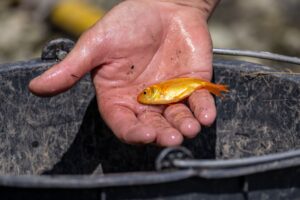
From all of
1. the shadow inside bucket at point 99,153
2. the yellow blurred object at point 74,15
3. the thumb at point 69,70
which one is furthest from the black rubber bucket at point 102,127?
the yellow blurred object at point 74,15

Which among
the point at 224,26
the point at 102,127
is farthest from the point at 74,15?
the point at 102,127

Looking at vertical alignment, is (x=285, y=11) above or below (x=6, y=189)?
below

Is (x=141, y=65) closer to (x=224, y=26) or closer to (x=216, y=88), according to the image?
(x=216, y=88)

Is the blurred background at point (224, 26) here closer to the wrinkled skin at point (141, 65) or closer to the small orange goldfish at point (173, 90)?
the wrinkled skin at point (141, 65)

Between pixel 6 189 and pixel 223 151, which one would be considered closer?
pixel 6 189

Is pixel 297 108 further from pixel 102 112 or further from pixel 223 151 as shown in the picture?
pixel 102 112

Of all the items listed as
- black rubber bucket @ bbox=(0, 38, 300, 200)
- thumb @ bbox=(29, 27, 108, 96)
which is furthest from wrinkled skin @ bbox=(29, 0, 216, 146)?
black rubber bucket @ bbox=(0, 38, 300, 200)

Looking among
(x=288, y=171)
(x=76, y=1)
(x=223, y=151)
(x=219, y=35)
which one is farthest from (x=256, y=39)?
(x=288, y=171)

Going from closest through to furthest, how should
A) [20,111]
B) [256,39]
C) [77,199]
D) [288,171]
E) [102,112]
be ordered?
[77,199] < [288,171] < [102,112] < [20,111] < [256,39]

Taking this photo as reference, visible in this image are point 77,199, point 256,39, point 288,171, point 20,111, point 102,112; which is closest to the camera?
point 77,199
